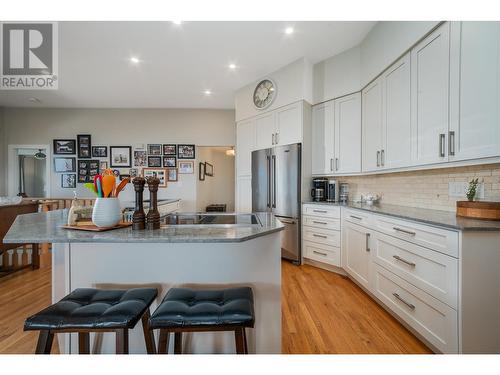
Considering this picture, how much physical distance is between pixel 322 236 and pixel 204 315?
7.66ft

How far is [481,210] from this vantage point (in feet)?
4.76

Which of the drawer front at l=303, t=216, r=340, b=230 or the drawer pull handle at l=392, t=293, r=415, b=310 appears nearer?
the drawer pull handle at l=392, t=293, r=415, b=310

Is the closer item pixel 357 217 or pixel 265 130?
pixel 357 217

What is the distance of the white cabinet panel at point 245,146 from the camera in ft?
12.3

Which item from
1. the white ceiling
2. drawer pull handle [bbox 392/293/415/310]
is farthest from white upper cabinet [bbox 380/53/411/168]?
drawer pull handle [bbox 392/293/415/310]

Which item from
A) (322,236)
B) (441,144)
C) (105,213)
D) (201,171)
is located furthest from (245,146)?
(105,213)

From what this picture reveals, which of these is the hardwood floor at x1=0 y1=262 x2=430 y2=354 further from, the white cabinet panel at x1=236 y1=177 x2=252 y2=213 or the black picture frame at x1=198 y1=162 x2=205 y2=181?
the black picture frame at x1=198 y1=162 x2=205 y2=181

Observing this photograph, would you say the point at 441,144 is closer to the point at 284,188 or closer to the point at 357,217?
the point at 357,217

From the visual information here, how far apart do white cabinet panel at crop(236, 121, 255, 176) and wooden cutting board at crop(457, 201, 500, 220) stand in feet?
8.96

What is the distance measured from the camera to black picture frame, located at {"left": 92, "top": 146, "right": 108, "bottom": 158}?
4.82 m

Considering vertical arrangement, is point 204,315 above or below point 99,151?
below

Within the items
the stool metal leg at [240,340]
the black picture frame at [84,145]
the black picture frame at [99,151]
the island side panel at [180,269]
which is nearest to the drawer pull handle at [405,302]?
the island side panel at [180,269]

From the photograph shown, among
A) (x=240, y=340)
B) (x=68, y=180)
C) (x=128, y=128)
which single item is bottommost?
(x=240, y=340)
